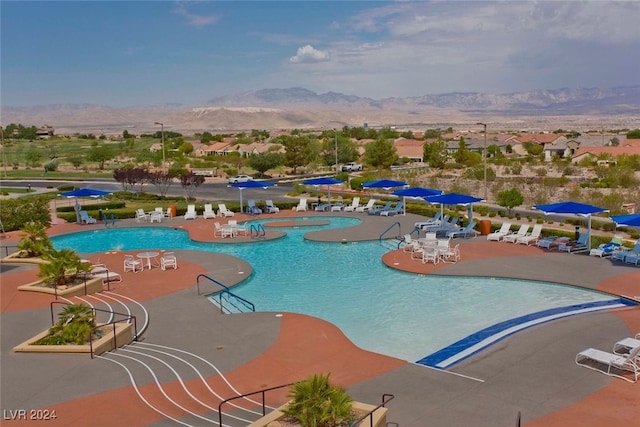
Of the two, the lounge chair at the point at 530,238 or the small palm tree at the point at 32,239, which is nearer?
the small palm tree at the point at 32,239

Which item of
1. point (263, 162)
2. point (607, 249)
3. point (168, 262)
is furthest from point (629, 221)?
point (263, 162)

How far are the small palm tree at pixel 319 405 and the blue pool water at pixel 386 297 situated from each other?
5.38m

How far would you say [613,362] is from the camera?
1159 cm

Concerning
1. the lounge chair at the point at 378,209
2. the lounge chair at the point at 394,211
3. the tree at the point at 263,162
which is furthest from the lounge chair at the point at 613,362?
the tree at the point at 263,162

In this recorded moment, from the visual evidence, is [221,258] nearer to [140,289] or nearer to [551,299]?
[140,289]

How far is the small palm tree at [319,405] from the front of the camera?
27.2 ft

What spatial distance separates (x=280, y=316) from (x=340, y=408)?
7759 mm

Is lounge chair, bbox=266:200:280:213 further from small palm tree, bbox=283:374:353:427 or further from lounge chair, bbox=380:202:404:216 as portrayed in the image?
small palm tree, bbox=283:374:353:427

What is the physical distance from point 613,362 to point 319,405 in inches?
266

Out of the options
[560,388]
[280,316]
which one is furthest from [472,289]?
[560,388]

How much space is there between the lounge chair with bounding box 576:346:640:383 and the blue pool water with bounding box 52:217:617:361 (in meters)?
3.00

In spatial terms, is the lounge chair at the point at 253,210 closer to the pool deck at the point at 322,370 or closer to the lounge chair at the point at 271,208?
the lounge chair at the point at 271,208

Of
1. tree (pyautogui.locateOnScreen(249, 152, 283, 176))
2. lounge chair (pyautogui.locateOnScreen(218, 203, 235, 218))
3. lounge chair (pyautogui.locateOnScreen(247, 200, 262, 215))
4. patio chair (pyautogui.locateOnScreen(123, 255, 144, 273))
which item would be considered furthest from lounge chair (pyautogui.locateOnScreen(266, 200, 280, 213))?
tree (pyautogui.locateOnScreen(249, 152, 283, 176))

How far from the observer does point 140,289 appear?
19266 mm
